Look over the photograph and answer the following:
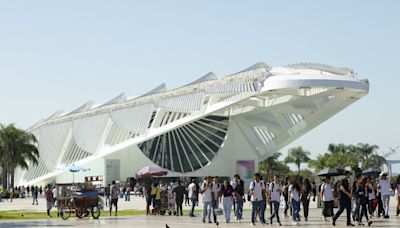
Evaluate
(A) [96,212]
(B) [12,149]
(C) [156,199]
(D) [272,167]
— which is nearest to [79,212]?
(A) [96,212]

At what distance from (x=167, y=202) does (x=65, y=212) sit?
455cm

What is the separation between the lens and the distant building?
68.9 meters

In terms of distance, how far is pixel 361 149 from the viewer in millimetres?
128250

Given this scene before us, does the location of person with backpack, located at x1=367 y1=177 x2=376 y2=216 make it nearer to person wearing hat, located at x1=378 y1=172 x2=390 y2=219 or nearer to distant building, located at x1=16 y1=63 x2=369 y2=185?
person wearing hat, located at x1=378 y1=172 x2=390 y2=219

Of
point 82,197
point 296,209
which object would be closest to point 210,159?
point 82,197

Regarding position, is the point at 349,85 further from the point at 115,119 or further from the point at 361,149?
the point at 361,149

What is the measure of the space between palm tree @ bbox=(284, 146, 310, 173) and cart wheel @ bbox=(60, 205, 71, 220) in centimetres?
9959

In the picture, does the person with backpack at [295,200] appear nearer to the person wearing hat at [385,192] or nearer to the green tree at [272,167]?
the person wearing hat at [385,192]

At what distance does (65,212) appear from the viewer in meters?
29.9

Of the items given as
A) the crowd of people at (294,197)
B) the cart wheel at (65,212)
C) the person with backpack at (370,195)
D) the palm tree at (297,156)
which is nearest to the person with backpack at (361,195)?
the crowd of people at (294,197)

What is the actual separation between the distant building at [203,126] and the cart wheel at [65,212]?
120 ft

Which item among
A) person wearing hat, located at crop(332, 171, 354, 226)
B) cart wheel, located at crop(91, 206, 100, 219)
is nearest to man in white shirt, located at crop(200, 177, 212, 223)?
person wearing hat, located at crop(332, 171, 354, 226)

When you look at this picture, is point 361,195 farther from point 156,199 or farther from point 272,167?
point 272,167

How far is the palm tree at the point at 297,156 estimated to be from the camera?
418ft
